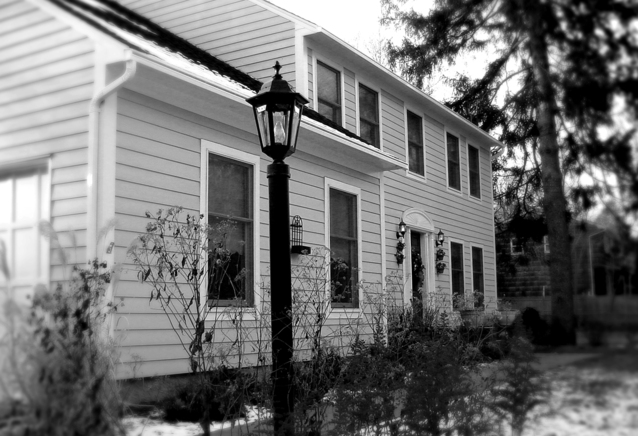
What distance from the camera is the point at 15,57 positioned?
6.19 ft

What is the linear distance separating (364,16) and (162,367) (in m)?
4.56

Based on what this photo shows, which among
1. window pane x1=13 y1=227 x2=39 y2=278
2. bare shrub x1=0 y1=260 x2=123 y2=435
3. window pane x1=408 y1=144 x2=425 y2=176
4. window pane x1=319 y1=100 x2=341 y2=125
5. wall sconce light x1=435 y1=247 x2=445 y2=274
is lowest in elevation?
bare shrub x1=0 y1=260 x2=123 y2=435

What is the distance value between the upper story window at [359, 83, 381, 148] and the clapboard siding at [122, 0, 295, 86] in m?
1.58

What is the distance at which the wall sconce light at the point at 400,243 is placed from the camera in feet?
34.0

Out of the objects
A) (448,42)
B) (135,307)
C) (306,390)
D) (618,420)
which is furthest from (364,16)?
(135,307)

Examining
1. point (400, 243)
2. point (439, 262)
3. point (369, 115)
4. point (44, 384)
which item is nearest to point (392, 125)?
point (369, 115)

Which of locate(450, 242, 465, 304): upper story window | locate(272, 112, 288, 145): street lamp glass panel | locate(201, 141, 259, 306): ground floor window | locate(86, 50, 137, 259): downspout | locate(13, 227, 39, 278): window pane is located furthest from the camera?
locate(450, 242, 465, 304): upper story window

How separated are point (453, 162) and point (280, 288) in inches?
386

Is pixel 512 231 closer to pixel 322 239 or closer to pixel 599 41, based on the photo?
pixel 599 41

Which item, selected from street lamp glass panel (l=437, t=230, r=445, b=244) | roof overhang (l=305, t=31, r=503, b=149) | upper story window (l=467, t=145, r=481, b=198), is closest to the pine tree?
roof overhang (l=305, t=31, r=503, b=149)

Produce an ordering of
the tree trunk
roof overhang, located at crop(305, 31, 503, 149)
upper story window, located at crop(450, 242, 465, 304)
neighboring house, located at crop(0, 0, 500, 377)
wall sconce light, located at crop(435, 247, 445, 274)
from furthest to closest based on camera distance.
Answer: upper story window, located at crop(450, 242, 465, 304) < wall sconce light, located at crop(435, 247, 445, 274) < roof overhang, located at crop(305, 31, 503, 149) < neighboring house, located at crop(0, 0, 500, 377) < the tree trunk

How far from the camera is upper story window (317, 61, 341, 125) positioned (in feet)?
31.0

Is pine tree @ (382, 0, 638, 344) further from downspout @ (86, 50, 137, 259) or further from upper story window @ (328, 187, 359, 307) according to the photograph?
upper story window @ (328, 187, 359, 307)

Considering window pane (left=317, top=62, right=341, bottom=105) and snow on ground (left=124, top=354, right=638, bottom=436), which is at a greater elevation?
window pane (left=317, top=62, right=341, bottom=105)
